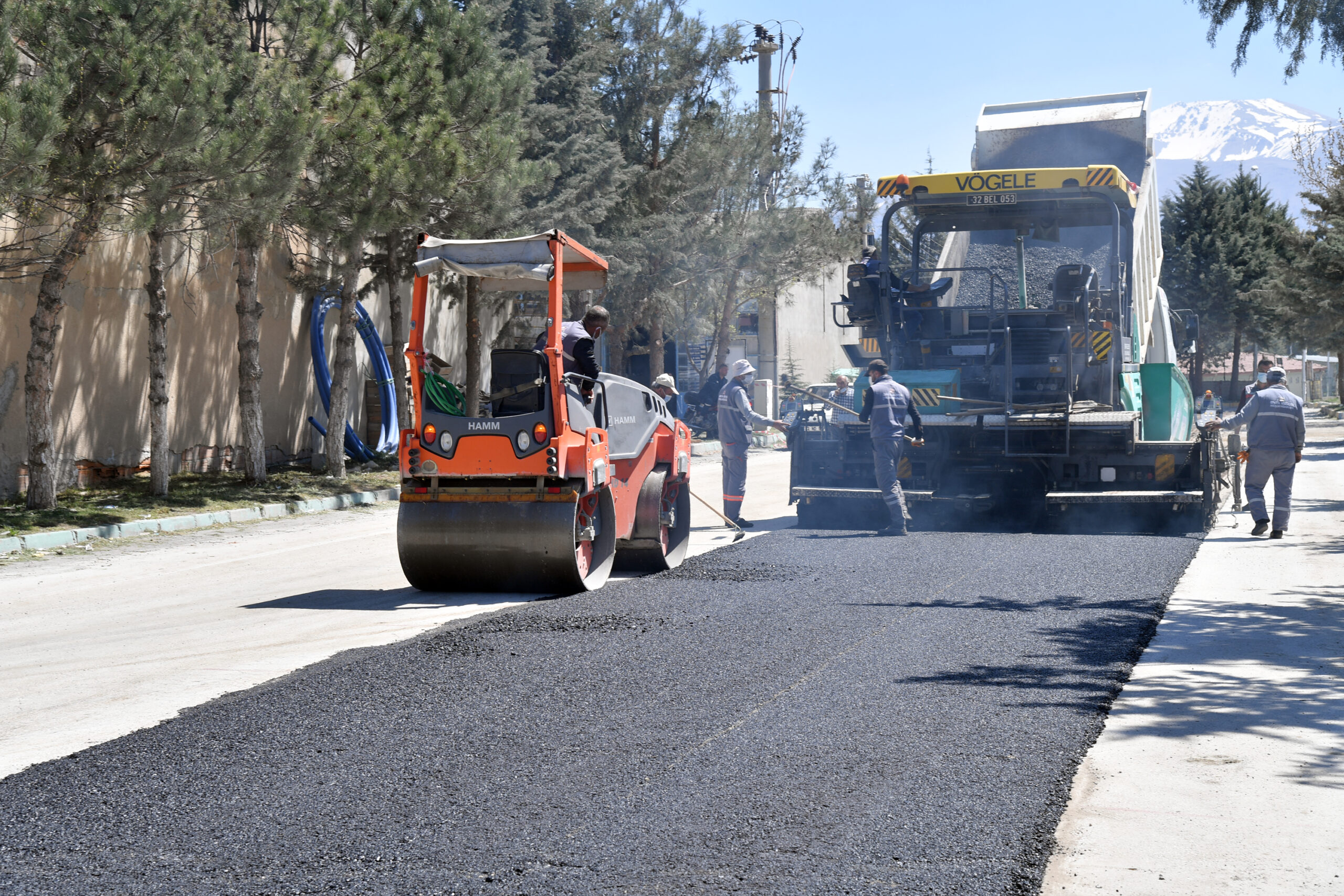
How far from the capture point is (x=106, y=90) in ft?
35.9

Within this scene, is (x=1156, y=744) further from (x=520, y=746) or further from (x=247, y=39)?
(x=247, y=39)

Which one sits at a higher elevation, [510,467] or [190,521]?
[510,467]

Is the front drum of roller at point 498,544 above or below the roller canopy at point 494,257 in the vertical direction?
below

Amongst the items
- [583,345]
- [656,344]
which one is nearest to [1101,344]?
[583,345]

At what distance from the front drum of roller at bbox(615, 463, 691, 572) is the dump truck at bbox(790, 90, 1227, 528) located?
94.9 inches

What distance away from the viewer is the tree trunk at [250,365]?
15797mm

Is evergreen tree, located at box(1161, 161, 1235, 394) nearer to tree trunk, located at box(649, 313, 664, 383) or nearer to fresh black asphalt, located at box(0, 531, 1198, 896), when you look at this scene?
tree trunk, located at box(649, 313, 664, 383)

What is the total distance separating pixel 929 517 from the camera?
1213 cm

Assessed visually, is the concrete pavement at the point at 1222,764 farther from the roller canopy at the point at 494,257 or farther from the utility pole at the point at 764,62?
the utility pole at the point at 764,62

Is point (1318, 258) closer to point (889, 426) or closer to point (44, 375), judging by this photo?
point (889, 426)

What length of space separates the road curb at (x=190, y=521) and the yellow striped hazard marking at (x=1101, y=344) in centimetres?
897

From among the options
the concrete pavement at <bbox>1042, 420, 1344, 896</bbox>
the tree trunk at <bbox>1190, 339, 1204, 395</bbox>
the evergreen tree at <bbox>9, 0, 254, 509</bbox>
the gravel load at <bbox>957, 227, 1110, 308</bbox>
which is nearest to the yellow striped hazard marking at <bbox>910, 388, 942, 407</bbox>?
the gravel load at <bbox>957, 227, 1110, 308</bbox>

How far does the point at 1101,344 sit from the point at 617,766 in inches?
335

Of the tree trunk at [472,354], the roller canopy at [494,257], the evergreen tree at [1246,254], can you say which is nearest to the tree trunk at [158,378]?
the tree trunk at [472,354]
